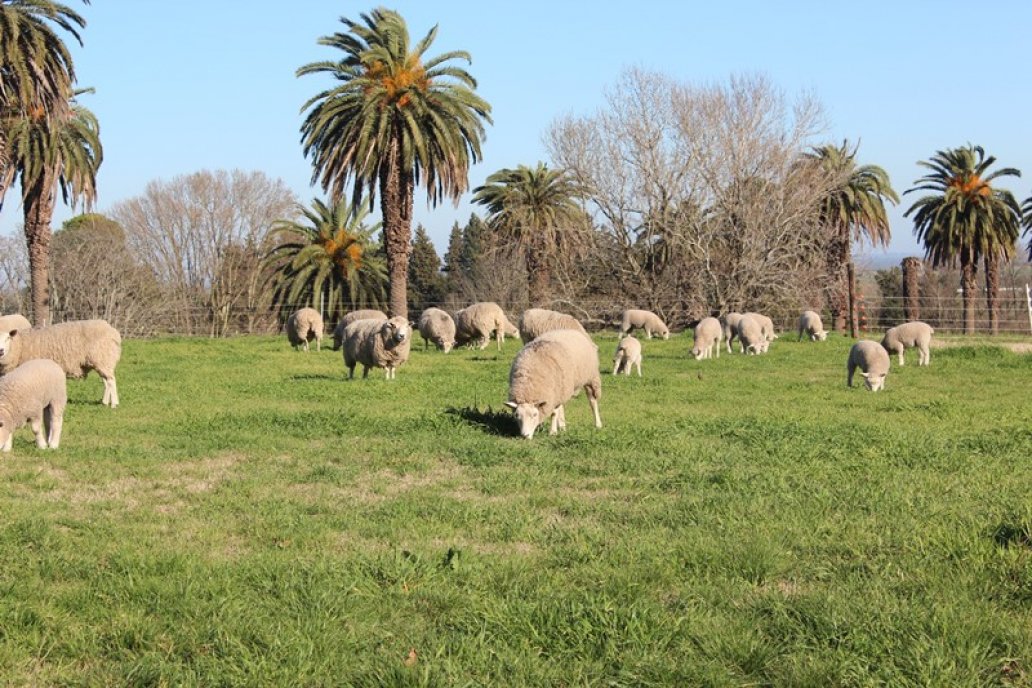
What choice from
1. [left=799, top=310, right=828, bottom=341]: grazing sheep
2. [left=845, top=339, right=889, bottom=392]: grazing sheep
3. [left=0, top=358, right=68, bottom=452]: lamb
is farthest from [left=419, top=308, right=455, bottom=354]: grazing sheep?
[left=0, top=358, right=68, bottom=452]: lamb

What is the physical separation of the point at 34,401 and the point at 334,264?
116ft

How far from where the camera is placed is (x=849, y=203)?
132 feet

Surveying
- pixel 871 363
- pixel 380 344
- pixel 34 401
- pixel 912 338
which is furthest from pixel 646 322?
pixel 34 401

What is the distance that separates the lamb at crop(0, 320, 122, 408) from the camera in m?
13.4

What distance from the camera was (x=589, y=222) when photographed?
37344 mm

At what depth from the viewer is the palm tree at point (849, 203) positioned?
37.2 m

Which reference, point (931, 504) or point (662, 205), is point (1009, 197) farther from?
point (931, 504)

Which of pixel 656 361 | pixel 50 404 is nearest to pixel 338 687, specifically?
pixel 50 404

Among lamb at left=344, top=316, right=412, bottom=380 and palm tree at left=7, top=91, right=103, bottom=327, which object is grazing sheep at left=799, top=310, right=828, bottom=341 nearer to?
lamb at left=344, top=316, right=412, bottom=380

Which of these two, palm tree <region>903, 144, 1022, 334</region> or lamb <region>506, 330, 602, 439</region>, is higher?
palm tree <region>903, 144, 1022, 334</region>

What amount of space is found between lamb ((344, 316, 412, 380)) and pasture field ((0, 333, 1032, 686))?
5754mm

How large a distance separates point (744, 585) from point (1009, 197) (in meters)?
42.9

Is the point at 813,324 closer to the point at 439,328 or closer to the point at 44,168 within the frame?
the point at 439,328

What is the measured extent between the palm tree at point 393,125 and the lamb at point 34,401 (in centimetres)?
1957
